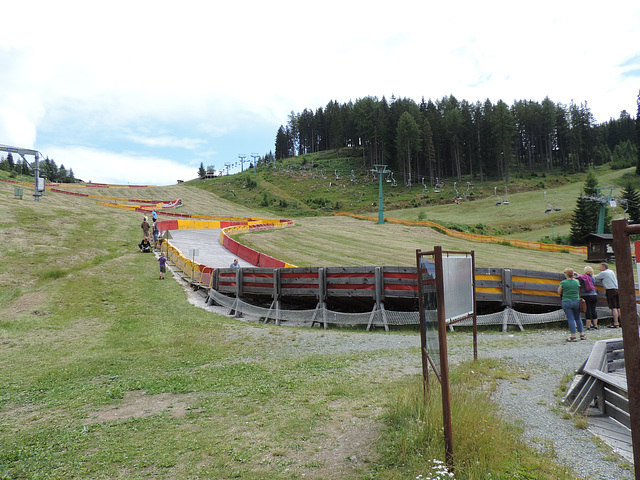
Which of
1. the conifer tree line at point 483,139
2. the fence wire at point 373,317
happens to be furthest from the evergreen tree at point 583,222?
the fence wire at point 373,317

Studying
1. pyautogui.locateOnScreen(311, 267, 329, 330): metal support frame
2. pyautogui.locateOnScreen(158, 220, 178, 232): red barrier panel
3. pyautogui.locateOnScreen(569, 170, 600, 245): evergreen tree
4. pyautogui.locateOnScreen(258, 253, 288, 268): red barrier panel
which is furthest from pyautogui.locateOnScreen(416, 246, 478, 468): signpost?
pyautogui.locateOnScreen(569, 170, 600, 245): evergreen tree

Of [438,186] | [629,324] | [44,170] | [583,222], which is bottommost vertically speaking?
[583,222]

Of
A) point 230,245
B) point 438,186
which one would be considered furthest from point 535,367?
point 438,186

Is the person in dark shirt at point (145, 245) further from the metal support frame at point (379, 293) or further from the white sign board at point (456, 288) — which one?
the white sign board at point (456, 288)

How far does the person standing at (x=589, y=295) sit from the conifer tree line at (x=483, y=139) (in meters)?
92.5

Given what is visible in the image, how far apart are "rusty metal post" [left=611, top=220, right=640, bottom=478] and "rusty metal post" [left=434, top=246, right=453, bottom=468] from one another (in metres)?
1.58

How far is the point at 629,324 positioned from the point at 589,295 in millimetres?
9753

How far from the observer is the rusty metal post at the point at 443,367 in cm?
375

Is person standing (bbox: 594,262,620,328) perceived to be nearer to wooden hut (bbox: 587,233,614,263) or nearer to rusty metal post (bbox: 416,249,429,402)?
rusty metal post (bbox: 416,249,429,402)

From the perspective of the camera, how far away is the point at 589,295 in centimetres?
1025

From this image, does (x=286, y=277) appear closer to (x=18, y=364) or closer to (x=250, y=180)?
(x=18, y=364)

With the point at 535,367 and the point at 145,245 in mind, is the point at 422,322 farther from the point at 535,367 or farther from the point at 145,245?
the point at 145,245

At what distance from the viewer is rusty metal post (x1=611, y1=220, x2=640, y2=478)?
2217mm

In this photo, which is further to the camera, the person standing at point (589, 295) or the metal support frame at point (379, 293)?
the metal support frame at point (379, 293)
